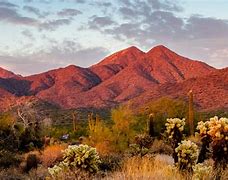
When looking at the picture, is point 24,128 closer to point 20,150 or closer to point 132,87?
point 20,150

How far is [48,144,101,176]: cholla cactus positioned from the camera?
9.11 metres

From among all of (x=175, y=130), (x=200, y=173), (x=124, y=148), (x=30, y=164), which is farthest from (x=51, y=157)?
(x=200, y=173)

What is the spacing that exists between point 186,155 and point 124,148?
58.3 ft

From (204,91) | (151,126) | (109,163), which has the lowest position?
(109,163)

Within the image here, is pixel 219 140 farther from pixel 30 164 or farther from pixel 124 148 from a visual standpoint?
pixel 124 148

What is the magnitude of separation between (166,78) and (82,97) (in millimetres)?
26442

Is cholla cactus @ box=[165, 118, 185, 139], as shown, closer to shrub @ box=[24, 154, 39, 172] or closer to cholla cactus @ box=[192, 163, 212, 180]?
cholla cactus @ box=[192, 163, 212, 180]

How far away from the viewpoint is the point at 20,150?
1178 inches

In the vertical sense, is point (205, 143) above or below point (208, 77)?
below

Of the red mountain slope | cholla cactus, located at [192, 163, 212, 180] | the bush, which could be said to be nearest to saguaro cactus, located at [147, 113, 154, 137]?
the bush

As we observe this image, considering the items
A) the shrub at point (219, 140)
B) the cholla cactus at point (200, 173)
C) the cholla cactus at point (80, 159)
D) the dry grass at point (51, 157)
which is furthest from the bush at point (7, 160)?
the cholla cactus at point (200, 173)

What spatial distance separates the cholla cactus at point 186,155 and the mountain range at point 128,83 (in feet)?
202

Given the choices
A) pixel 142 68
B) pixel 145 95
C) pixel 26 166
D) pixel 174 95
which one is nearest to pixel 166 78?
pixel 142 68

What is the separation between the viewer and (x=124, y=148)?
27.5 metres
